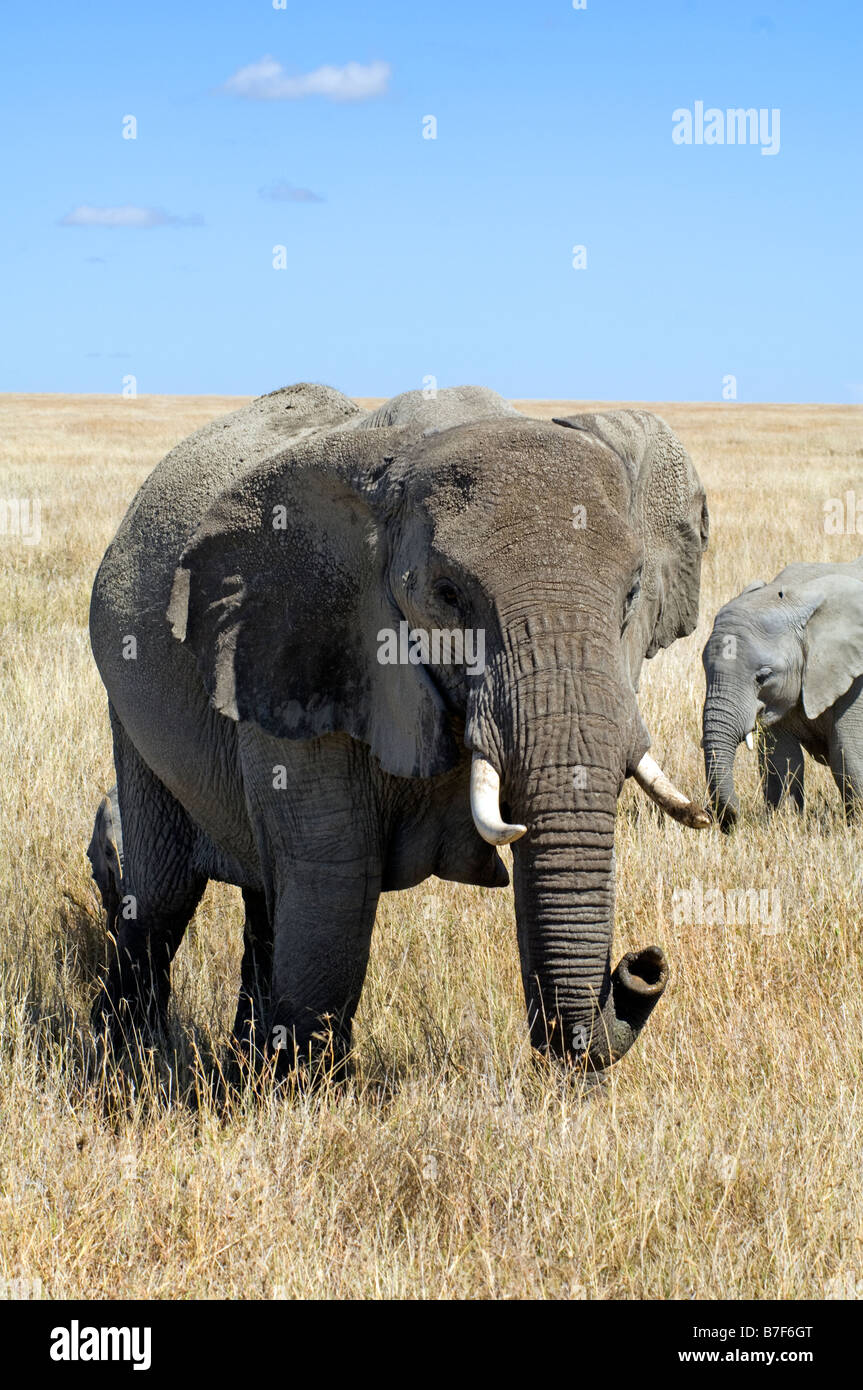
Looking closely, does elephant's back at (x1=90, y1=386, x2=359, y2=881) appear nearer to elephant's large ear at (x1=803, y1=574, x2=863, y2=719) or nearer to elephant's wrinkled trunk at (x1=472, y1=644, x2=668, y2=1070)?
elephant's wrinkled trunk at (x1=472, y1=644, x2=668, y2=1070)

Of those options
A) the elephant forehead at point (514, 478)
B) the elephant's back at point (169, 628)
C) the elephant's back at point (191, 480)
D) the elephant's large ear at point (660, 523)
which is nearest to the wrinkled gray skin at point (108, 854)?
the elephant's back at point (169, 628)

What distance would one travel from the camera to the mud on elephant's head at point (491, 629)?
336 centimetres

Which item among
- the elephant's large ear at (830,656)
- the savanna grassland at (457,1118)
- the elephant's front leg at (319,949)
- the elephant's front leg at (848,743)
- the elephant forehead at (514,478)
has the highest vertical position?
the elephant forehead at (514,478)

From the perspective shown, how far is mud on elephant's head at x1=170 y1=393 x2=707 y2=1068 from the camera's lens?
3361mm

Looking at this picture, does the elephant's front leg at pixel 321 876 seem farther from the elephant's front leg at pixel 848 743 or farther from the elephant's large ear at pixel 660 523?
the elephant's front leg at pixel 848 743

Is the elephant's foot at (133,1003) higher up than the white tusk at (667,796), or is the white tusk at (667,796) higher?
the white tusk at (667,796)

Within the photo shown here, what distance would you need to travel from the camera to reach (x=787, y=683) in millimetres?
8594

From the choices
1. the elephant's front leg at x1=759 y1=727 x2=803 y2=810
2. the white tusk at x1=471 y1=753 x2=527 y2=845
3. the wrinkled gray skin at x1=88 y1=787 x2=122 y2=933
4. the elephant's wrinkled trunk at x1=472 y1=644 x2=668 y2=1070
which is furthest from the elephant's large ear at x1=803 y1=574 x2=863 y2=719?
the white tusk at x1=471 y1=753 x2=527 y2=845

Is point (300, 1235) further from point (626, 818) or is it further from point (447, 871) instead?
point (626, 818)

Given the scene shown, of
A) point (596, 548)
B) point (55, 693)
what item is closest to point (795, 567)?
point (55, 693)

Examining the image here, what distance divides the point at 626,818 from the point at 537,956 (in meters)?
3.88

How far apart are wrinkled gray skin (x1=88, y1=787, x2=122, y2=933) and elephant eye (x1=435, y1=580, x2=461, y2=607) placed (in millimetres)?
2909

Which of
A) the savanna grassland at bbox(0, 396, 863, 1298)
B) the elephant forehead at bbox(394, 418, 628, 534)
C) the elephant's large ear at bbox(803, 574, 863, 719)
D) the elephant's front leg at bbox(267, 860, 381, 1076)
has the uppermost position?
the elephant forehead at bbox(394, 418, 628, 534)

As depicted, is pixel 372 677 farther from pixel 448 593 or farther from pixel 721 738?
pixel 721 738
